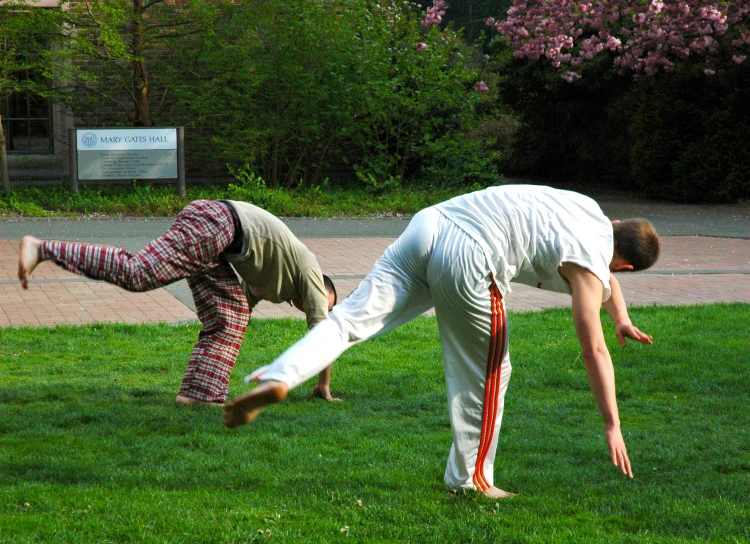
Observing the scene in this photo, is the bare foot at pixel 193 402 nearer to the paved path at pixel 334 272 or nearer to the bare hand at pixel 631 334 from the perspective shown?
the bare hand at pixel 631 334

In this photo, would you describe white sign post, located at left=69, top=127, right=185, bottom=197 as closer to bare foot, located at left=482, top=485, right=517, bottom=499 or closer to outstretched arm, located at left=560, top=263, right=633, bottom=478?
bare foot, located at left=482, top=485, right=517, bottom=499

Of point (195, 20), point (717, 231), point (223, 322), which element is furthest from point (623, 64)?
point (223, 322)

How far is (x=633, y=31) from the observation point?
1947 centimetres

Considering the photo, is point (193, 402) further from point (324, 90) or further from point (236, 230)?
point (324, 90)

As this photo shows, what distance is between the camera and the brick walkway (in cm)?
824

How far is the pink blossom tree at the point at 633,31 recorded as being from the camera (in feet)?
57.8

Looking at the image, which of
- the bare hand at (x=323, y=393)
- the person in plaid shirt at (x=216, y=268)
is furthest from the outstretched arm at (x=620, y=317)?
the bare hand at (x=323, y=393)

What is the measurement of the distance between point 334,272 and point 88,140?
23.8ft

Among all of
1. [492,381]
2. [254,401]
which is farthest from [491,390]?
[254,401]

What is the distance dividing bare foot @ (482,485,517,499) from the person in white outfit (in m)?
0.15

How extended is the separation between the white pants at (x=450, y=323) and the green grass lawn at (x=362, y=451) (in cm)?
31

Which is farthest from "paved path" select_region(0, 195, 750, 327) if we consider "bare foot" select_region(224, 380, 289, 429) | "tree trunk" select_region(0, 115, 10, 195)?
"bare foot" select_region(224, 380, 289, 429)

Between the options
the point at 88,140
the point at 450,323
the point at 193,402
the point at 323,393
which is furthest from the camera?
the point at 88,140

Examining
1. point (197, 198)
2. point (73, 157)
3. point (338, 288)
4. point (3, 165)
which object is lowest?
point (197, 198)
